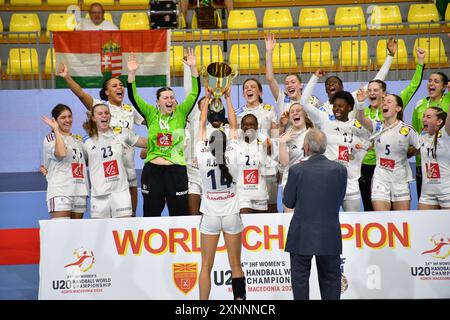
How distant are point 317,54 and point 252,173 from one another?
4633 mm

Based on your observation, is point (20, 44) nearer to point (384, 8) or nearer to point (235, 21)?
point (235, 21)

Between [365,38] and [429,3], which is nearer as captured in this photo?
[365,38]

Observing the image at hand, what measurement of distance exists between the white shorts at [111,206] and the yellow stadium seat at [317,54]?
5.08 m

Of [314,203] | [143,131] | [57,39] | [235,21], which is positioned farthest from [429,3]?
[314,203]

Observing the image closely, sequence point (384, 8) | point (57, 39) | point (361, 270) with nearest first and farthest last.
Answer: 1. point (361, 270)
2. point (57, 39)
3. point (384, 8)

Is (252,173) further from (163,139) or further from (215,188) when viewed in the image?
(215,188)

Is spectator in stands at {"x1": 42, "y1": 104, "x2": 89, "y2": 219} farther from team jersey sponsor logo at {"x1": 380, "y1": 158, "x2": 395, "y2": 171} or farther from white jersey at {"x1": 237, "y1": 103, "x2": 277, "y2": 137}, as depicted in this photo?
team jersey sponsor logo at {"x1": 380, "y1": 158, "x2": 395, "y2": 171}

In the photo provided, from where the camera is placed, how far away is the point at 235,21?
531 inches

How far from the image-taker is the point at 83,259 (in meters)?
7.82

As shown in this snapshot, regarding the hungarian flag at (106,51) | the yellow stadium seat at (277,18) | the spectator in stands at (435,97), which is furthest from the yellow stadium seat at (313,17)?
the spectator in stands at (435,97)

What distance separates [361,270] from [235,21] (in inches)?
262

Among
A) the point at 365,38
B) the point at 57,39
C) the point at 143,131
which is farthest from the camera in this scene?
the point at 365,38

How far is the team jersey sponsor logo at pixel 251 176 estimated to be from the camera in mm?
8547

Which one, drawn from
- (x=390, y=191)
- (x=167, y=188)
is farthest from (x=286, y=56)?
(x=167, y=188)
